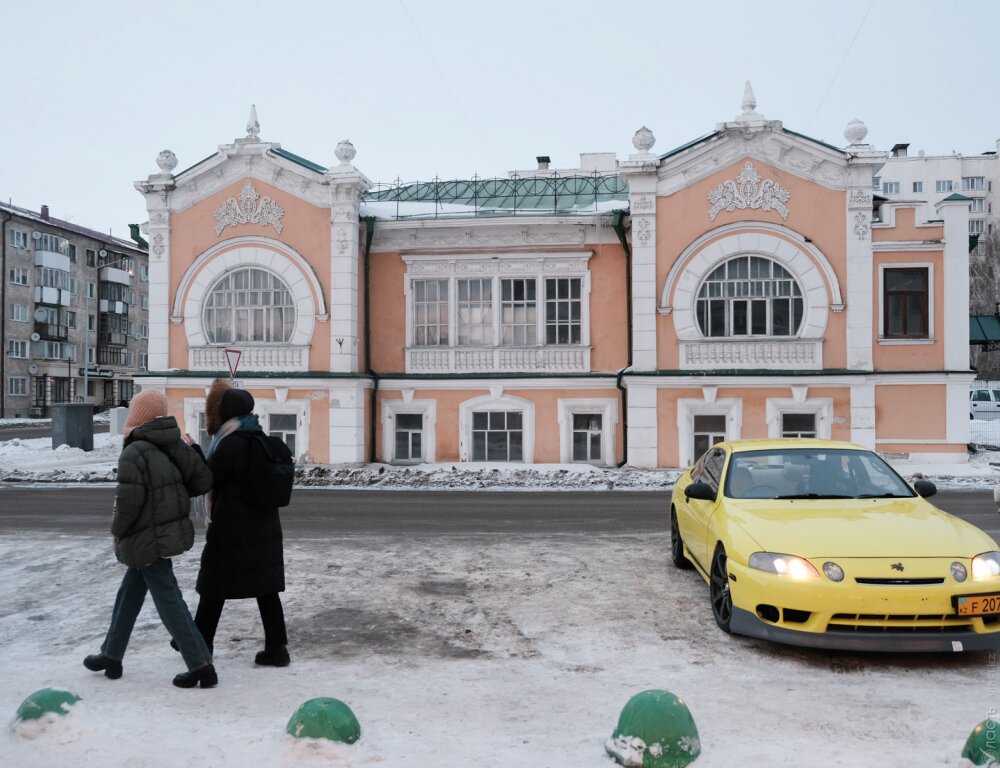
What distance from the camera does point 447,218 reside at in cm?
2077

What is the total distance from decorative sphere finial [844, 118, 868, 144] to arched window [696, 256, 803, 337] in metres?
3.44

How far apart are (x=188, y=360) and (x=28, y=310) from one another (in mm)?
45150

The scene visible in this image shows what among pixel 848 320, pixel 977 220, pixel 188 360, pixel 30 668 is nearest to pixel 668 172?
pixel 848 320

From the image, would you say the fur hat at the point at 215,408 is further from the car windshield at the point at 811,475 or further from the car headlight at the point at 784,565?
the car windshield at the point at 811,475

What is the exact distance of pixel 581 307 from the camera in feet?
68.3

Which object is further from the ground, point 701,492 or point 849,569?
point 701,492

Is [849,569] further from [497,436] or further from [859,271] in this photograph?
[497,436]

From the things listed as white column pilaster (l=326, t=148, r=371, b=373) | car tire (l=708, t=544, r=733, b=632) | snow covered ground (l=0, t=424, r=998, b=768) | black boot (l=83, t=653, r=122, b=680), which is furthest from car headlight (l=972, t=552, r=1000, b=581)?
white column pilaster (l=326, t=148, r=371, b=373)

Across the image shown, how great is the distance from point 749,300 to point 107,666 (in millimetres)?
17291

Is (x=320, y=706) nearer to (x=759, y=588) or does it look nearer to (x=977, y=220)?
(x=759, y=588)

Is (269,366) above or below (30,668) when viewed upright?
above

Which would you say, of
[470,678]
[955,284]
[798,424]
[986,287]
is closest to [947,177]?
[986,287]

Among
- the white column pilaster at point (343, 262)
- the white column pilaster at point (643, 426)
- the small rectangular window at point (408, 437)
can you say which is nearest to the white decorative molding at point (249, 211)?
the white column pilaster at point (343, 262)

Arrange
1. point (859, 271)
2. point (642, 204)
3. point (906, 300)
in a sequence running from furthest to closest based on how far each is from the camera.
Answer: point (906, 300), point (642, 204), point (859, 271)
